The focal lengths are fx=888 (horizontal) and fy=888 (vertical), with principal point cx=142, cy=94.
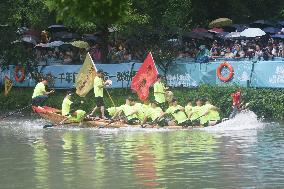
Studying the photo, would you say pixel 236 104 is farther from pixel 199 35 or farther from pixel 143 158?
pixel 199 35

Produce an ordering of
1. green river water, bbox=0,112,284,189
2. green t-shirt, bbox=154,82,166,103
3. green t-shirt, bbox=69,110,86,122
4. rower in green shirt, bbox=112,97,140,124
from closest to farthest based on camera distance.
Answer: green river water, bbox=0,112,284,189
rower in green shirt, bbox=112,97,140,124
green t-shirt, bbox=69,110,86,122
green t-shirt, bbox=154,82,166,103

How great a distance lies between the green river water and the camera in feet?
59.3

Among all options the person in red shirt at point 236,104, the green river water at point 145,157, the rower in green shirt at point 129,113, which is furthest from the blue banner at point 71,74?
the person in red shirt at point 236,104

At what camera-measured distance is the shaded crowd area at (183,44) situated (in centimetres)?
3700

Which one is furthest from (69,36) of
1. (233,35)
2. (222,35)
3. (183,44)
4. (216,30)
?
(233,35)

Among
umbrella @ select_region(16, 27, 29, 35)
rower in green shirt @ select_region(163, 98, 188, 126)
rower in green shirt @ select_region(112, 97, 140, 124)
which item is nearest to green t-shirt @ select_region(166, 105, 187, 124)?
rower in green shirt @ select_region(163, 98, 188, 126)

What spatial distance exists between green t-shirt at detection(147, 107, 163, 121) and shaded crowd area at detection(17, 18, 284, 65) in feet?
14.7

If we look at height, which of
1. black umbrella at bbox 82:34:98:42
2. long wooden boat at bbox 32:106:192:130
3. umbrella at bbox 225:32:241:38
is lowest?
long wooden boat at bbox 32:106:192:130

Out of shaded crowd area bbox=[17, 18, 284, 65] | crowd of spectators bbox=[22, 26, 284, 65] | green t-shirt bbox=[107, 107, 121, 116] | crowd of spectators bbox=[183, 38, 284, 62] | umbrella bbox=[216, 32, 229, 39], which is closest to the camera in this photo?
green t-shirt bbox=[107, 107, 121, 116]

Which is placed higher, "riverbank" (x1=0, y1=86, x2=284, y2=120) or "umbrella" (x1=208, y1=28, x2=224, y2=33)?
"umbrella" (x1=208, y1=28, x2=224, y2=33)

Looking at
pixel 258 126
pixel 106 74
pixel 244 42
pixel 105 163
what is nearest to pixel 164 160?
pixel 105 163

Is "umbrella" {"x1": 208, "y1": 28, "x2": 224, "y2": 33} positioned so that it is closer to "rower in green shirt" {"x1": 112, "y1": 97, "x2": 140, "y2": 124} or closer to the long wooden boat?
"rower in green shirt" {"x1": 112, "y1": 97, "x2": 140, "y2": 124}

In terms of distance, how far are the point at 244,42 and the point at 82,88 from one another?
9799mm

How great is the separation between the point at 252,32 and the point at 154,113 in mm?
10690
